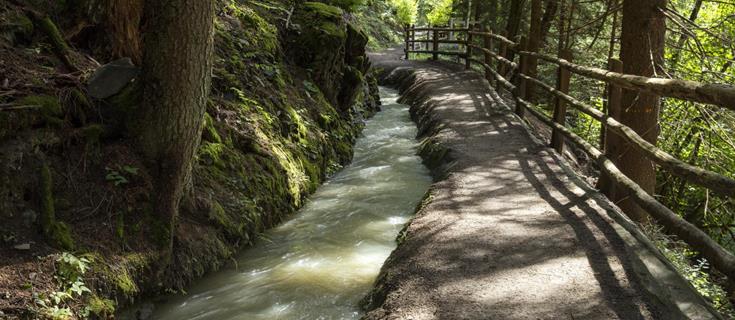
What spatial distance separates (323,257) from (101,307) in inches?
92.5

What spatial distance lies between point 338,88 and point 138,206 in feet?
22.5

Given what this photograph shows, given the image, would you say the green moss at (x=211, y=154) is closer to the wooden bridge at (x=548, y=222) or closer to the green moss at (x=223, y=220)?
the green moss at (x=223, y=220)

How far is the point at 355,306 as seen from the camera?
4449mm

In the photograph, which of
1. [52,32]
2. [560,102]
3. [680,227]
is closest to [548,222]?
[680,227]

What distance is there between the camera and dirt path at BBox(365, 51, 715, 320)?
355cm

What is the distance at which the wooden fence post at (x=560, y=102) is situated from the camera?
761 centimetres

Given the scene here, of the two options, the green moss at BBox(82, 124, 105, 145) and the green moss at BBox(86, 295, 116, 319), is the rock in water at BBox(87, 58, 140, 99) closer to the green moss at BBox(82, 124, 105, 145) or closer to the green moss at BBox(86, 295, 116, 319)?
the green moss at BBox(82, 124, 105, 145)

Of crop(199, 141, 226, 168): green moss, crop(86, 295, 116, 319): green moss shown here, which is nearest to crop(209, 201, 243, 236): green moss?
crop(199, 141, 226, 168): green moss

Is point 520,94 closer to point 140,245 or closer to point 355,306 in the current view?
point 355,306

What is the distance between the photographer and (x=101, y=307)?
3.83m

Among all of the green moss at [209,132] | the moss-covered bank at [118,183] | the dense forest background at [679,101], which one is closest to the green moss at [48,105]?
the moss-covered bank at [118,183]

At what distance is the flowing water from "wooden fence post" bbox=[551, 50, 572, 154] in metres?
2.08

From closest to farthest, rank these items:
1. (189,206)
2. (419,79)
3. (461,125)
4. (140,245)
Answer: (140,245) < (189,206) < (461,125) < (419,79)

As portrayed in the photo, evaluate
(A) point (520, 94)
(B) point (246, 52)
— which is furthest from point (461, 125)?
(B) point (246, 52)
